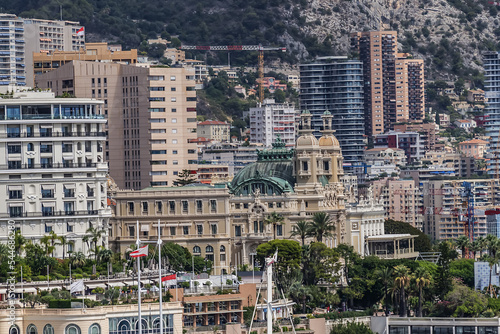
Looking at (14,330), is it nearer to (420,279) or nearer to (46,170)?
(46,170)

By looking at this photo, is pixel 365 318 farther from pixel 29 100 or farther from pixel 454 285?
pixel 29 100

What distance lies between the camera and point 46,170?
174 meters

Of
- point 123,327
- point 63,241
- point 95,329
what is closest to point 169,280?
point 123,327

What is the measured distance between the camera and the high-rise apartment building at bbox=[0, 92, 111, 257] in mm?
173250

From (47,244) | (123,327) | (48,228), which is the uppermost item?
(48,228)

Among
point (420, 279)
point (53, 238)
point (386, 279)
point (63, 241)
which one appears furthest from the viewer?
point (386, 279)

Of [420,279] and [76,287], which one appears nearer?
[76,287]

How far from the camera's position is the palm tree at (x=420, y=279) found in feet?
579

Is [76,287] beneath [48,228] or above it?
beneath


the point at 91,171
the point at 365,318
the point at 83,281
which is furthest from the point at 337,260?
the point at 83,281

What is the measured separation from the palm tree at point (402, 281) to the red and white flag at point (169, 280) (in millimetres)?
31941

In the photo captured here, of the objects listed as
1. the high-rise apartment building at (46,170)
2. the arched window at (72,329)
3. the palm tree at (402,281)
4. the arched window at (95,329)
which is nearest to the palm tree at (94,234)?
the high-rise apartment building at (46,170)

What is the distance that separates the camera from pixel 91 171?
176m

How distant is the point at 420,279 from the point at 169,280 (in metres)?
37.9
